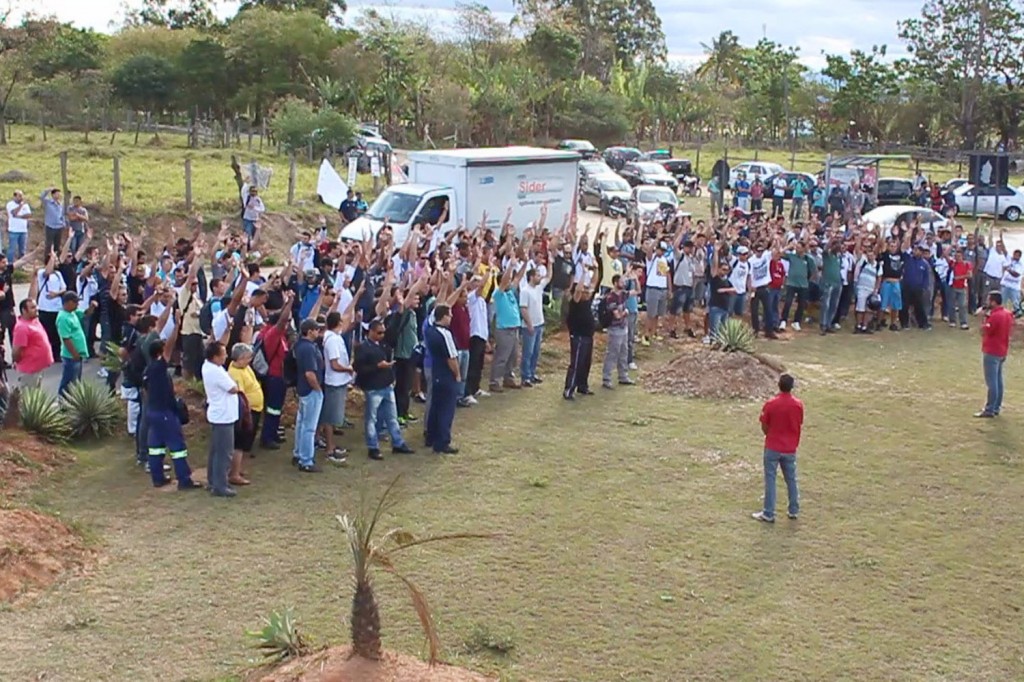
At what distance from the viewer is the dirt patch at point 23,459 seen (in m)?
11.4

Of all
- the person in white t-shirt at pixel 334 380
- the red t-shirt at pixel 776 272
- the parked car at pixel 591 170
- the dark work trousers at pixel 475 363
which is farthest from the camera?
the parked car at pixel 591 170

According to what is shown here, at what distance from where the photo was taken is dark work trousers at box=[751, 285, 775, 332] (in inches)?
783

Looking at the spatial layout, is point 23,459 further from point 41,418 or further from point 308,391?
point 308,391

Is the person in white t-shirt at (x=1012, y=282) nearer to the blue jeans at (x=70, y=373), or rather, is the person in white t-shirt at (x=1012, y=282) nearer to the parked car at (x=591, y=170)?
the blue jeans at (x=70, y=373)

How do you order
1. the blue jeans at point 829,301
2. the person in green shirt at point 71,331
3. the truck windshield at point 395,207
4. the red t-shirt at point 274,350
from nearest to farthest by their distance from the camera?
the red t-shirt at point 274,350 → the person in green shirt at point 71,331 → the blue jeans at point 829,301 → the truck windshield at point 395,207

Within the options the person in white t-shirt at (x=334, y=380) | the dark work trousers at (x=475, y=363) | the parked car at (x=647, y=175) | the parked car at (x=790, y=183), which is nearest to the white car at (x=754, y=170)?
the parked car at (x=790, y=183)

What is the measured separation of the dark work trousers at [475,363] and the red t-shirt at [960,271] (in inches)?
427

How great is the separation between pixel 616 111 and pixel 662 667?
52583 mm

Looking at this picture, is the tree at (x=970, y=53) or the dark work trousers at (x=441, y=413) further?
the tree at (x=970, y=53)

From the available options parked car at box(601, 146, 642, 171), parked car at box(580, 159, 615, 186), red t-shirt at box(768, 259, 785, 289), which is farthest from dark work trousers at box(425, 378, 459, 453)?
parked car at box(601, 146, 642, 171)

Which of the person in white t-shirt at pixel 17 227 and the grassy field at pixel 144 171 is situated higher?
the grassy field at pixel 144 171

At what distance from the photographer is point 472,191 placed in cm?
2330

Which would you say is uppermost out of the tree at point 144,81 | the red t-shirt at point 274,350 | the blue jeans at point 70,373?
the tree at point 144,81

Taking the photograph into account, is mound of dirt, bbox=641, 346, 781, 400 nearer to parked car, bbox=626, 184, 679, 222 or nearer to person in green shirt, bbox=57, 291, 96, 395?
person in green shirt, bbox=57, 291, 96, 395
